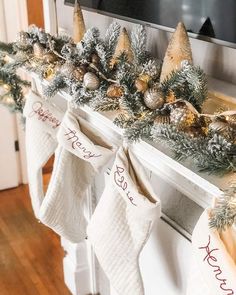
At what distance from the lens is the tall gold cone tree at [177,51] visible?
0.97m

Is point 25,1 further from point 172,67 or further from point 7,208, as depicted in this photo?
point 172,67

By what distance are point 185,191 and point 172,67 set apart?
315mm

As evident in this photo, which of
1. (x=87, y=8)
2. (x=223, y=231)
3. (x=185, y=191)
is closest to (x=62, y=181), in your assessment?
(x=185, y=191)

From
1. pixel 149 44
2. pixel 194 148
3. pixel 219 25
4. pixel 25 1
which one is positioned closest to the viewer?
pixel 194 148

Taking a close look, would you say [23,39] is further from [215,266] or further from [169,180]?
[215,266]

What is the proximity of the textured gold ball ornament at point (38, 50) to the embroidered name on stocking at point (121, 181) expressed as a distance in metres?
0.47

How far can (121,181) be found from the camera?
3.57ft

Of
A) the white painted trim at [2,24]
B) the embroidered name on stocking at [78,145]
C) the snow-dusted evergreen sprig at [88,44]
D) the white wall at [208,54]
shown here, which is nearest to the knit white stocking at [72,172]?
the embroidered name on stocking at [78,145]

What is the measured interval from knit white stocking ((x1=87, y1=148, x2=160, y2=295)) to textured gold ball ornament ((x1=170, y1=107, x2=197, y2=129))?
0.25 metres

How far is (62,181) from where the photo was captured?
4.61 ft

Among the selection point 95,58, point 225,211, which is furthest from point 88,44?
point 225,211

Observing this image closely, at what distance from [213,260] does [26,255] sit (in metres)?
1.61

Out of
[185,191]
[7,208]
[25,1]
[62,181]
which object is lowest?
[7,208]

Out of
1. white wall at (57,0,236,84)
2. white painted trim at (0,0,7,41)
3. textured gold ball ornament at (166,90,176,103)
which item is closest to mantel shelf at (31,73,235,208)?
textured gold ball ornament at (166,90,176,103)
